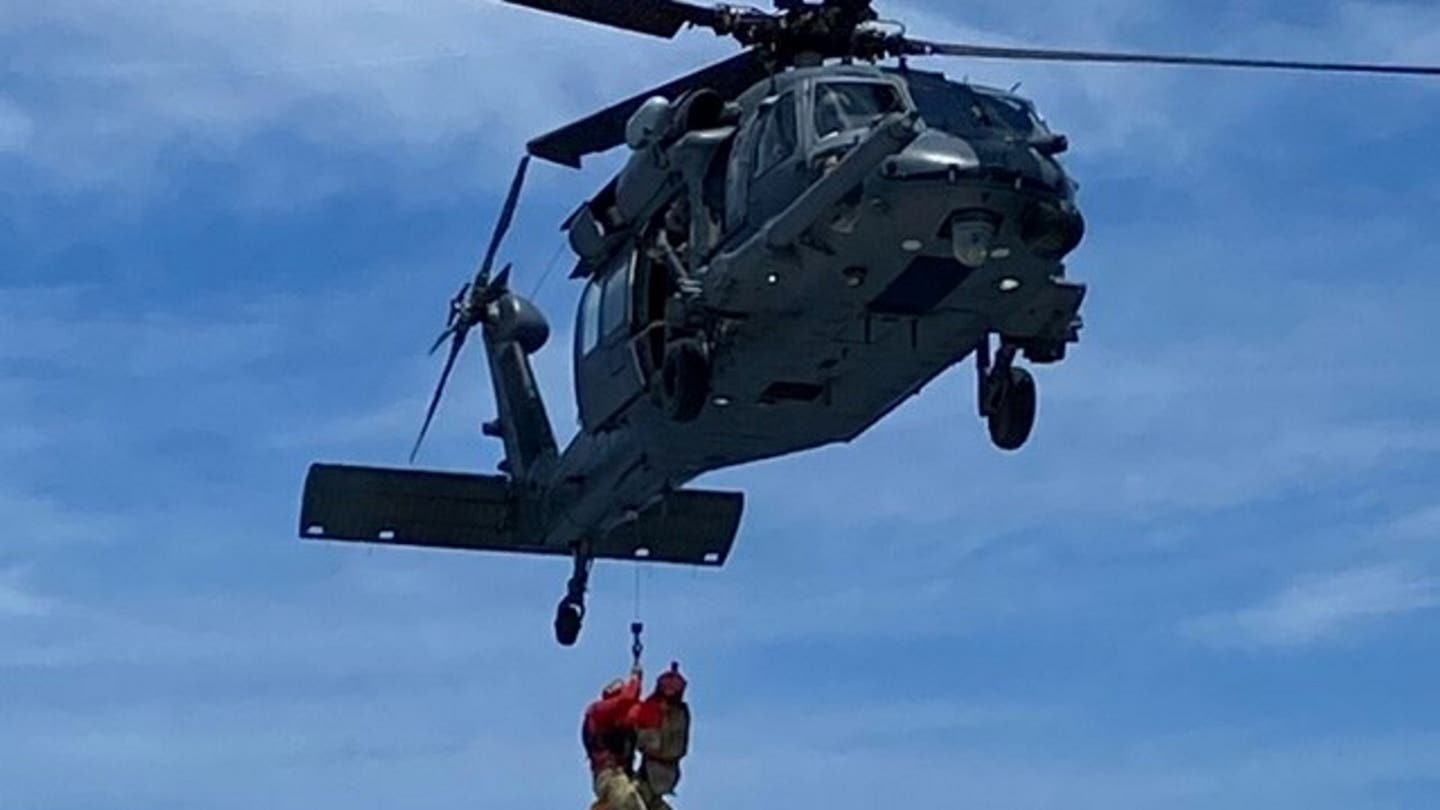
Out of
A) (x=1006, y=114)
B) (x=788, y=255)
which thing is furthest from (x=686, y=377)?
(x=1006, y=114)

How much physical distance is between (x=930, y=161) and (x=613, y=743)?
4.85m

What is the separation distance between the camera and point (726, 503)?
89.7 feet

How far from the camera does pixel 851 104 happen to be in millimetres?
21250

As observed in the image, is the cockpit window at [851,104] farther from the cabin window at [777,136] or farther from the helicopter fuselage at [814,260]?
the cabin window at [777,136]

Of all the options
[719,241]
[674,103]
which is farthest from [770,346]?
[674,103]

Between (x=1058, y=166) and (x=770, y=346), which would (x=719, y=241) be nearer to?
(x=770, y=346)

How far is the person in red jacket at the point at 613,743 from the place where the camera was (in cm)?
2078

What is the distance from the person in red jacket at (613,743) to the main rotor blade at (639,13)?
16.8 ft

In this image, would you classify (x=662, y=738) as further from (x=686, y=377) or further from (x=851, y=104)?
(x=851, y=104)

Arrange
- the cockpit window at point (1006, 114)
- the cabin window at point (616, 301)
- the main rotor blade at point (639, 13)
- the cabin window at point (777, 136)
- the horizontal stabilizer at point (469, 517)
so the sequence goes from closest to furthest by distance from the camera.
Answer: the cockpit window at point (1006, 114), the cabin window at point (777, 136), the main rotor blade at point (639, 13), the cabin window at point (616, 301), the horizontal stabilizer at point (469, 517)

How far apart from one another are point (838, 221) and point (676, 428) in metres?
3.56

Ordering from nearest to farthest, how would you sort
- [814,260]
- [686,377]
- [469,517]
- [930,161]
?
[930,161] < [814,260] < [686,377] < [469,517]

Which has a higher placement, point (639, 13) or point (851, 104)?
point (639, 13)

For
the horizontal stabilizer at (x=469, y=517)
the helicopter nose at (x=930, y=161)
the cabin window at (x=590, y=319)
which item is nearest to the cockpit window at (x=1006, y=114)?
the helicopter nose at (x=930, y=161)
